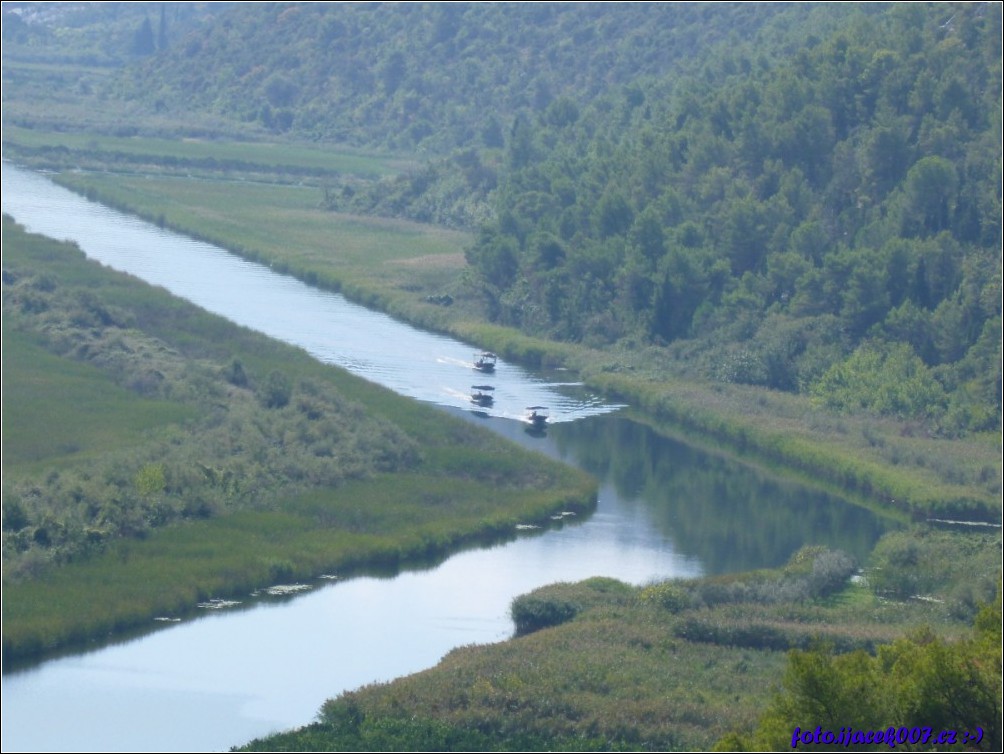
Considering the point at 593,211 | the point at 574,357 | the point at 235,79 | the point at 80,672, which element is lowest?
the point at 80,672

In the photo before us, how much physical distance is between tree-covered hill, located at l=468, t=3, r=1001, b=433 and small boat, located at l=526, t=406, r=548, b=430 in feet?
27.1

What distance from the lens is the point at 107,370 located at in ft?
148

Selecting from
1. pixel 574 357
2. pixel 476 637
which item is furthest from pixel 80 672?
pixel 574 357

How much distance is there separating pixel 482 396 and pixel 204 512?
14.1 metres

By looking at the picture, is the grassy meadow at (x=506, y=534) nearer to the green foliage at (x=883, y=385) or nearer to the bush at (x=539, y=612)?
the bush at (x=539, y=612)

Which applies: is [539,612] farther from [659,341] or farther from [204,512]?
[659,341]

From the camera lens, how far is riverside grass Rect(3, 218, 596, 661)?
1128 inches

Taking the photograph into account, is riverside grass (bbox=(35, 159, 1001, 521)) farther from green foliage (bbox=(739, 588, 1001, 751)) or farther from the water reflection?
green foliage (bbox=(739, 588, 1001, 751))

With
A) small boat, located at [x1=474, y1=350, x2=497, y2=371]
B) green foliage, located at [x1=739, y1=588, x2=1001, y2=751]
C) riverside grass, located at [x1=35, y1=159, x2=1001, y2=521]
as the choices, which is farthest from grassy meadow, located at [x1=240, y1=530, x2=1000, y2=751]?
small boat, located at [x1=474, y1=350, x2=497, y2=371]

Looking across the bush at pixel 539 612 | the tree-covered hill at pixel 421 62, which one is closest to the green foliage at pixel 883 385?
the bush at pixel 539 612

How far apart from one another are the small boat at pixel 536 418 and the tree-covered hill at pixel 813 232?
826 centimetres

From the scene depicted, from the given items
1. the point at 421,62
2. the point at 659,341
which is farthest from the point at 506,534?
the point at 421,62

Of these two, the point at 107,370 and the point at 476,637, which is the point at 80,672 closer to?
the point at 476,637

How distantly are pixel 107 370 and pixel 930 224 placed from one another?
25236 millimetres
